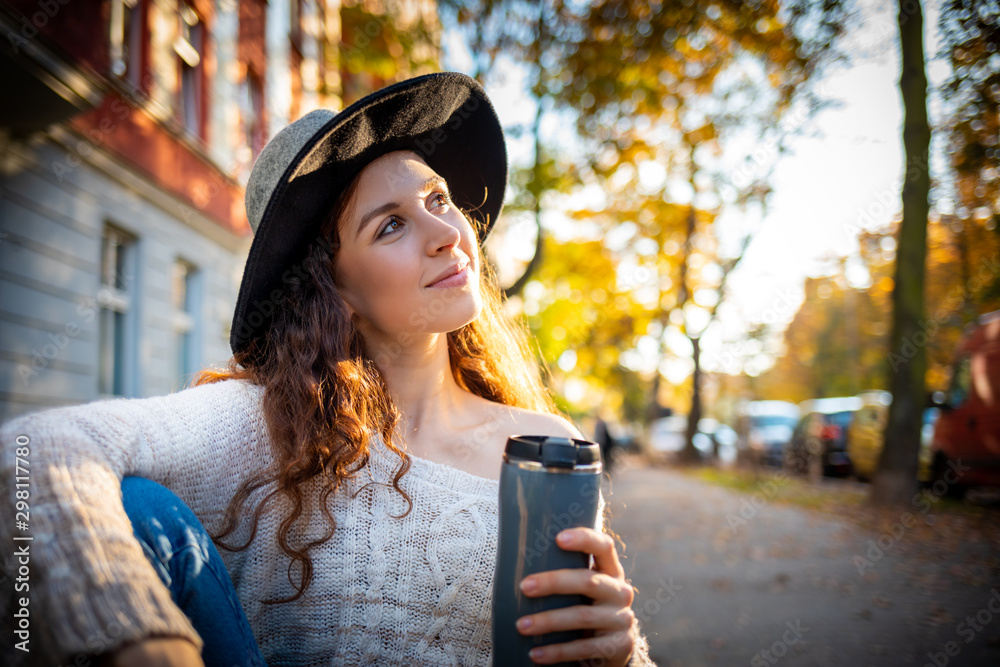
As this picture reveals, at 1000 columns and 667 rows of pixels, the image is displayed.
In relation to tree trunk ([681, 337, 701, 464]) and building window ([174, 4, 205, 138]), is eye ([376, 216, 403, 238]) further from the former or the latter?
tree trunk ([681, 337, 701, 464])

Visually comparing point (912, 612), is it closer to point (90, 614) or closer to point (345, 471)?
point (345, 471)

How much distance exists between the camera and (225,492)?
156 cm

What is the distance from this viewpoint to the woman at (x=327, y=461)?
1029mm

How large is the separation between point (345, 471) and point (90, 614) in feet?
2.49

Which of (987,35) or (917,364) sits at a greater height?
(987,35)

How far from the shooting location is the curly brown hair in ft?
5.25

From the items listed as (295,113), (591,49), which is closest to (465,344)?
(591,49)

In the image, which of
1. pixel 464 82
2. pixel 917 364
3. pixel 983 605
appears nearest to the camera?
pixel 464 82

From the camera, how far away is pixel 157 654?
0.93 meters
